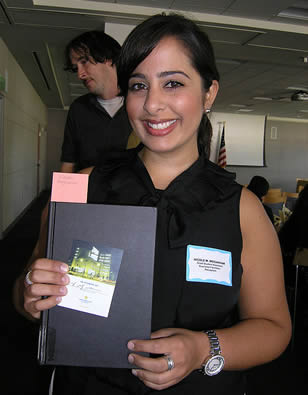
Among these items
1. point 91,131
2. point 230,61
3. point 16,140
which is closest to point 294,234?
point 91,131

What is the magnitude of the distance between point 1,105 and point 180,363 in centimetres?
619

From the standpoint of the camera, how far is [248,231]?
92 cm

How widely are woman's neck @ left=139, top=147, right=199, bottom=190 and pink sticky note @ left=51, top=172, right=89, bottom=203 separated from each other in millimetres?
303

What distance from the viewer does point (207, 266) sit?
854 millimetres

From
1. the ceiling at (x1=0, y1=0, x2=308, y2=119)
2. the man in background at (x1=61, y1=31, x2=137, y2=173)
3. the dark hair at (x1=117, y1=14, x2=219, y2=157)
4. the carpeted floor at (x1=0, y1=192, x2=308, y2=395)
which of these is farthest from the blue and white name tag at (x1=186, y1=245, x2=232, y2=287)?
the ceiling at (x1=0, y1=0, x2=308, y2=119)

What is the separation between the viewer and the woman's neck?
0.98 meters

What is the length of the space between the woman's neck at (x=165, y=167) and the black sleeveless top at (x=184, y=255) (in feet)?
0.13

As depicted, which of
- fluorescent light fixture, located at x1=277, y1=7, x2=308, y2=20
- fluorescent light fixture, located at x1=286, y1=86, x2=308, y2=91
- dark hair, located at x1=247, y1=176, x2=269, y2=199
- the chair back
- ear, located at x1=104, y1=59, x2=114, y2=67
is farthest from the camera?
fluorescent light fixture, located at x1=286, y1=86, x2=308, y2=91

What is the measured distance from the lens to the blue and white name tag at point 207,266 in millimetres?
850

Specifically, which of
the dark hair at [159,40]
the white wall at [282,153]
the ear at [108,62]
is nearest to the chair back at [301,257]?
the ear at [108,62]

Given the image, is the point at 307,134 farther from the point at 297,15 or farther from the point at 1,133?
the point at 1,133

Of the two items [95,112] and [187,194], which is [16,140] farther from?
[187,194]

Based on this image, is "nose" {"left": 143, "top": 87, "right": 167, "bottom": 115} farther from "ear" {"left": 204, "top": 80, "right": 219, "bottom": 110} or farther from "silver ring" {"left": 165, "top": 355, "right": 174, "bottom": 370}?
"silver ring" {"left": 165, "top": 355, "right": 174, "bottom": 370}

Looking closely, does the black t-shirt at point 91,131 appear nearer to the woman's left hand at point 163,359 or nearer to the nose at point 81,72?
the nose at point 81,72
